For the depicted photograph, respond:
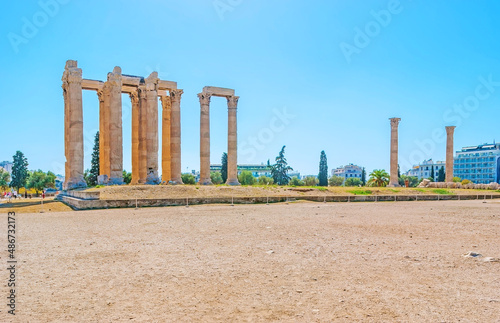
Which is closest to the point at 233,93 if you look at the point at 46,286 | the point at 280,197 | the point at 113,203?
the point at 280,197

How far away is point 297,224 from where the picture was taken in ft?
45.6

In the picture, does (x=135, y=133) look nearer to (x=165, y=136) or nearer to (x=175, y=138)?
(x=165, y=136)

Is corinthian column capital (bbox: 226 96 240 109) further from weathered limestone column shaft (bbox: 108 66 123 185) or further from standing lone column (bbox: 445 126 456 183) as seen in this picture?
standing lone column (bbox: 445 126 456 183)

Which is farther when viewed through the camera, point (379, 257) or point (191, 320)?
point (379, 257)


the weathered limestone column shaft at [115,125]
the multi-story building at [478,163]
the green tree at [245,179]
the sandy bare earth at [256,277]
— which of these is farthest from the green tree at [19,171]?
the multi-story building at [478,163]

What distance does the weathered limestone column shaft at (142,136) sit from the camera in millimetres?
33469

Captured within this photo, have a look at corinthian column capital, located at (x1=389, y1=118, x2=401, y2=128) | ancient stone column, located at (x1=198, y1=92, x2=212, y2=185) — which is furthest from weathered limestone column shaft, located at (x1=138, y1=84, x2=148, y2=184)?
corinthian column capital, located at (x1=389, y1=118, x2=401, y2=128)

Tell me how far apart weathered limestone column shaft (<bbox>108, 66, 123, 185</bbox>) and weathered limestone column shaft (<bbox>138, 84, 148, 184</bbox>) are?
8.39ft

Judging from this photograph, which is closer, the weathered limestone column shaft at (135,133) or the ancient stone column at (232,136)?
the weathered limestone column shaft at (135,133)

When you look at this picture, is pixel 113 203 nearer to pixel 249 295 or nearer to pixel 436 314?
pixel 249 295

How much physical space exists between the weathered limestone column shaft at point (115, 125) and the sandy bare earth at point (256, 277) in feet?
64.1

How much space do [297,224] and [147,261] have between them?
7166 millimetres

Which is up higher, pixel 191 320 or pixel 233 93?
pixel 233 93

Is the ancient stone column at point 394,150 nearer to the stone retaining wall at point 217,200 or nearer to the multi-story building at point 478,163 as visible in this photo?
the stone retaining wall at point 217,200
